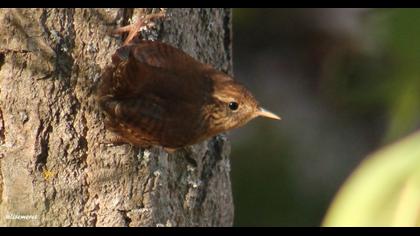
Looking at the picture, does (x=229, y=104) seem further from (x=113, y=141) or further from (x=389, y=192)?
(x=389, y=192)

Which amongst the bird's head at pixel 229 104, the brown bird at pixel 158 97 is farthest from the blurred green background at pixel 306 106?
the brown bird at pixel 158 97

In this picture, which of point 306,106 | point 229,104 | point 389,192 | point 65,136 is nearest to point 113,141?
point 65,136

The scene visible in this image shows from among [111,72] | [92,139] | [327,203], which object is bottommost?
[327,203]

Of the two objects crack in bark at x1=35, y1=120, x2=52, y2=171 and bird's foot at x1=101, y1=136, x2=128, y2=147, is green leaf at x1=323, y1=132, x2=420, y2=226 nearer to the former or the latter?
bird's foot at x1=101, y1=136, x2=128, y2=147

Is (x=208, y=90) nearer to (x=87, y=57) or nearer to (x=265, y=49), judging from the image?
(x=87, y=57)

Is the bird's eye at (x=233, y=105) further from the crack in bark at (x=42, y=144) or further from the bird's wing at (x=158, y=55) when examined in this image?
the crack in bark at (x=42, y=144)

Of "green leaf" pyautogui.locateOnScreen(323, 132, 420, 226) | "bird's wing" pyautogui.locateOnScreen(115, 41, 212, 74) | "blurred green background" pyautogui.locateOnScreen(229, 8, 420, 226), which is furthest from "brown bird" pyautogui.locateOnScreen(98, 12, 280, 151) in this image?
"blurred green background" pyautogui.locateOnScreen(229, 8, 420, 226)
